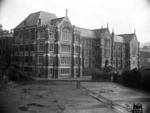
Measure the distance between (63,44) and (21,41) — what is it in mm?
13716

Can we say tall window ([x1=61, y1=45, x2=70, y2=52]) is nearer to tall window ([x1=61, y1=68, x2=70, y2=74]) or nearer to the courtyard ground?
tall window ([x1=61, y1=68, x2=70, y2=74])

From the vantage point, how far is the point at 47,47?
47125mm

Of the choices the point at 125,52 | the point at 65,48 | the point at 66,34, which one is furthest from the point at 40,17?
the point at 125,52

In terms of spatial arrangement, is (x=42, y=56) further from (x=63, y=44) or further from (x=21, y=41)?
(x=21, y=41)

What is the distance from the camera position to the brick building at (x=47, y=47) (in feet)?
157

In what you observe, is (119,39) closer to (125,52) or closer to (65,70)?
(125,52)

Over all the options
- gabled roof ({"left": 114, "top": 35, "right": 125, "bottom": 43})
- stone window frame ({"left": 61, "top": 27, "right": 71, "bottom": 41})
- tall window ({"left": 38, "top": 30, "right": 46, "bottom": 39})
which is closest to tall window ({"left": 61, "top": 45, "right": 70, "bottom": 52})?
stone window frame ({"left": 61, "top": 27, "right": 71, "bottom": 41})

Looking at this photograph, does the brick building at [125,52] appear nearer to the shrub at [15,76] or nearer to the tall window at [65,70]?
the tall window at [65,70]

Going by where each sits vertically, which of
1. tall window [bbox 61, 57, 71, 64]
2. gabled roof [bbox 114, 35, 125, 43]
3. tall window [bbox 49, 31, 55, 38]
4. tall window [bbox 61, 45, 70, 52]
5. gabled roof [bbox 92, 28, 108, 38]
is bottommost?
tall window [bbox 61, 57, 71, 64]

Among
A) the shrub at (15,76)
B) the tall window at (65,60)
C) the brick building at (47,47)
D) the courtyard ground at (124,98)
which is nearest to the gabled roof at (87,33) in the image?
the brick building at (47,47)

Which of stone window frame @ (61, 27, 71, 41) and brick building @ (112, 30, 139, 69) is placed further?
brick building @ (112, 30, 139, 69)

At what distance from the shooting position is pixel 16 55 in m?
56.4

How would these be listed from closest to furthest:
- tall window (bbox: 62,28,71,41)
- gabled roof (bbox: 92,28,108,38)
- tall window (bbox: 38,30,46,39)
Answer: tall window (bbox: 38,30,46,39)
tall window (bbox: 62,28,71,41)
gabled roof (bbox: 92,28,108,38)

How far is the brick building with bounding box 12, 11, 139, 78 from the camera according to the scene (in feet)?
157
